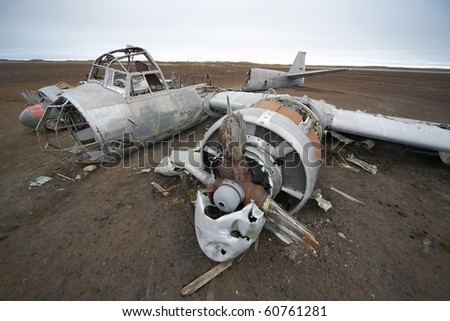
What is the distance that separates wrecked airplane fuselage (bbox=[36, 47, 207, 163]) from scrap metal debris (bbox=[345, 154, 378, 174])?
6008 mm

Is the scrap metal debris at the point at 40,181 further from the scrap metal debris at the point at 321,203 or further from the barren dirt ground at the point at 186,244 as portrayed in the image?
the scrap metal debris at the point at 321,203

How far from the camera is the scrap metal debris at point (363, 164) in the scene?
21.8 feet

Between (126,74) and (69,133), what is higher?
(126,74)

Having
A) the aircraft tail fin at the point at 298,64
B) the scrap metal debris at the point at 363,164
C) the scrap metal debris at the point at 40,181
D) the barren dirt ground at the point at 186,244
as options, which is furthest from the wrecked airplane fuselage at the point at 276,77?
the scrap metal debris at the point at 40,181

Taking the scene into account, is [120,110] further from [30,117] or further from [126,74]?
[30,117]

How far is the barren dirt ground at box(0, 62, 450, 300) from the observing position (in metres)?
3.45

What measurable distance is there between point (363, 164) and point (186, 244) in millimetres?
6159

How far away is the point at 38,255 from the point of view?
4.03 m

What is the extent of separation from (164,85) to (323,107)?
5646 mm

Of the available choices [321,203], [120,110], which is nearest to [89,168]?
[120,110]

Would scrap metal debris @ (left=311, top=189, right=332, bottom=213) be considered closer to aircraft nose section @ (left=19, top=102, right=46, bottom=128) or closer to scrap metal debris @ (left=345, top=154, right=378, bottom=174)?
scrap metal debris @ (left=345, top=154, right=378, bottom=174)

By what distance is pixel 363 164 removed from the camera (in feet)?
22.7

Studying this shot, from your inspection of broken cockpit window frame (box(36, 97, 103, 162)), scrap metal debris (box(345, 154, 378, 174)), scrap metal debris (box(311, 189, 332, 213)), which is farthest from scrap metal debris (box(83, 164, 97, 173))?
scrap metal debris (box(345, 154, 378, 174))
